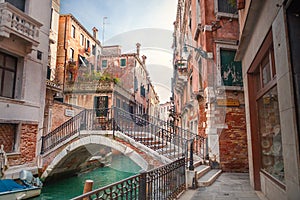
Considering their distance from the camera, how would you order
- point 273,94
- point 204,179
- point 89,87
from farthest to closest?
point 89,87
point 204,179
point 273,94

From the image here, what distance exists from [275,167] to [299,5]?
2.58 metres

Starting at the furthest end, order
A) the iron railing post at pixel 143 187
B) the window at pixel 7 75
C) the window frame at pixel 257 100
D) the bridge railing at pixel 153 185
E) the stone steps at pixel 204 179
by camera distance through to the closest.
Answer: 1. the window at pixel 7 75
2. the stone steps at pixel 204 179
3. the window frame at pixel 257 100
4. the iron railing post at pixel 143 187
5. the bridge railing at pixel 153 185

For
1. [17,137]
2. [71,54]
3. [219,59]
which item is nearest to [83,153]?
[17,137]

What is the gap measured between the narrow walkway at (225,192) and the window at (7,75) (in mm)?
7333

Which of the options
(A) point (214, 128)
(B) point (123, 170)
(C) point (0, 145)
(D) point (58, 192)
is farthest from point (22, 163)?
(A) point (214, 128)

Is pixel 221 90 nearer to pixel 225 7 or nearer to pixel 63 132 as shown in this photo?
pixel 225 7

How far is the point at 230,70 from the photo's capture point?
8.40 m

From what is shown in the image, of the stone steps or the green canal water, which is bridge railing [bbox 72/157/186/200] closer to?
the stone steps

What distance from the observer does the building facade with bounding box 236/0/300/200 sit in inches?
97.7

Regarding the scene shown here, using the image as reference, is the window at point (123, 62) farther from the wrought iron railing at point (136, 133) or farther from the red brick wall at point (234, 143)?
the red brick wall at point (234, 143)

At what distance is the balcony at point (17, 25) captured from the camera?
7.30 m

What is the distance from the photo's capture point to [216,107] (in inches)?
317

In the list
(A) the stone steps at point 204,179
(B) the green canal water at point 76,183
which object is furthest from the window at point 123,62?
(A) the stone steps at point 204,179

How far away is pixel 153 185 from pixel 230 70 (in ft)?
20.1
